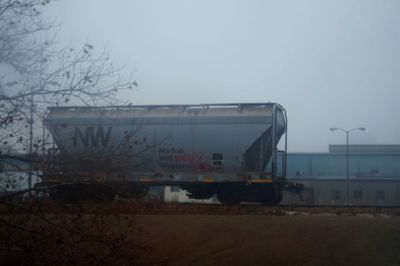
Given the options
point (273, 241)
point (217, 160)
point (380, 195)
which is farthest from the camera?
point (380, 195)

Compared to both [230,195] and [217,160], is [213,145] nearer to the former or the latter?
[217,160]

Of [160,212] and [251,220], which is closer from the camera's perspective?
[251,220]

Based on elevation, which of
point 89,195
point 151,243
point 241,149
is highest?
point 241,149

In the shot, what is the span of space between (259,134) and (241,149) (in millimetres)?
945

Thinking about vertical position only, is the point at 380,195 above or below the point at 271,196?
below

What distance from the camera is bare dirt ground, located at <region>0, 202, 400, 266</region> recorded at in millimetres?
8812

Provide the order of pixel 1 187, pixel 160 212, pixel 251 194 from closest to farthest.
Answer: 1. pixel 1 187
2. pixel 160 212
3. pixel 251 194

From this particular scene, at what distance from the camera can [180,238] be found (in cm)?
1184

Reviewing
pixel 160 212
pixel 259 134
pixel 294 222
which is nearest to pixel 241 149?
pixel 259 134

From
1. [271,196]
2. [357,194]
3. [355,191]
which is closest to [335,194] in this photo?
[355,191]

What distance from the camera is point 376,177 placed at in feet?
182

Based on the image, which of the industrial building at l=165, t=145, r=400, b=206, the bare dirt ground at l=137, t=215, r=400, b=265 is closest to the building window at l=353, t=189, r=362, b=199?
the industrial building at l=165, t=145, r=400, b=206

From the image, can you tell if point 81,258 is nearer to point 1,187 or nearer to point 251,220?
point 1,187

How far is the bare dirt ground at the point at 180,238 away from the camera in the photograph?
881 centimetres
